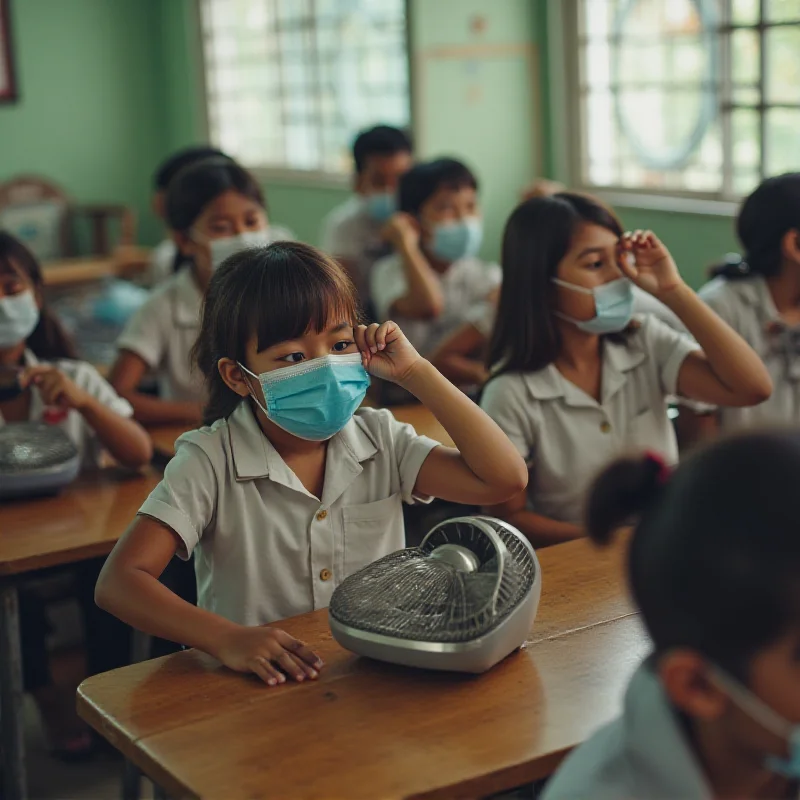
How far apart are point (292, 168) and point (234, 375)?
5743 millimetres

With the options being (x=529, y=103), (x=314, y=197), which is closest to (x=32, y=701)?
(x=529, y=103)

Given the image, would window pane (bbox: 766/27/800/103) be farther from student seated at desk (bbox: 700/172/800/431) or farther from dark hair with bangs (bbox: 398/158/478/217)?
student seated at desk (bbox: 700/172/800/431)

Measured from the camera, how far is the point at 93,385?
8.48 ft

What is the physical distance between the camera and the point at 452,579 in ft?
4.77

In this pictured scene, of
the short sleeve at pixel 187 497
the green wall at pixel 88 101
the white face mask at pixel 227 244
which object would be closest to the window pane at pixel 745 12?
the white face mask at pixel 227 244

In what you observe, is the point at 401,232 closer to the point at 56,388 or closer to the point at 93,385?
the point at 93,385

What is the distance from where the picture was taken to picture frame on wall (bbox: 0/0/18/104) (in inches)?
297

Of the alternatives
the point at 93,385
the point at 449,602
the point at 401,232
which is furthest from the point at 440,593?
the point at 401,232

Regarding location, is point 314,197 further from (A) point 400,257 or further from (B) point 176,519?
(B) point 176,519

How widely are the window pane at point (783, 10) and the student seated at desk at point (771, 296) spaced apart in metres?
1.89

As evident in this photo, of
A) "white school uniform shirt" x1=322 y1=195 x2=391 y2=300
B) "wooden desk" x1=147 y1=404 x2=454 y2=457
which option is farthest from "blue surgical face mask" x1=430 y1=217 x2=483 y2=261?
"wooden desk" x1=147 y1=404 x2=454 y2=457

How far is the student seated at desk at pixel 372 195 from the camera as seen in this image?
4512 mm

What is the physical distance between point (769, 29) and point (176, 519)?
11.4 ft

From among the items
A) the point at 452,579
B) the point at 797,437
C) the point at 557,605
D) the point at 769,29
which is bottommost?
the point at 557,605
